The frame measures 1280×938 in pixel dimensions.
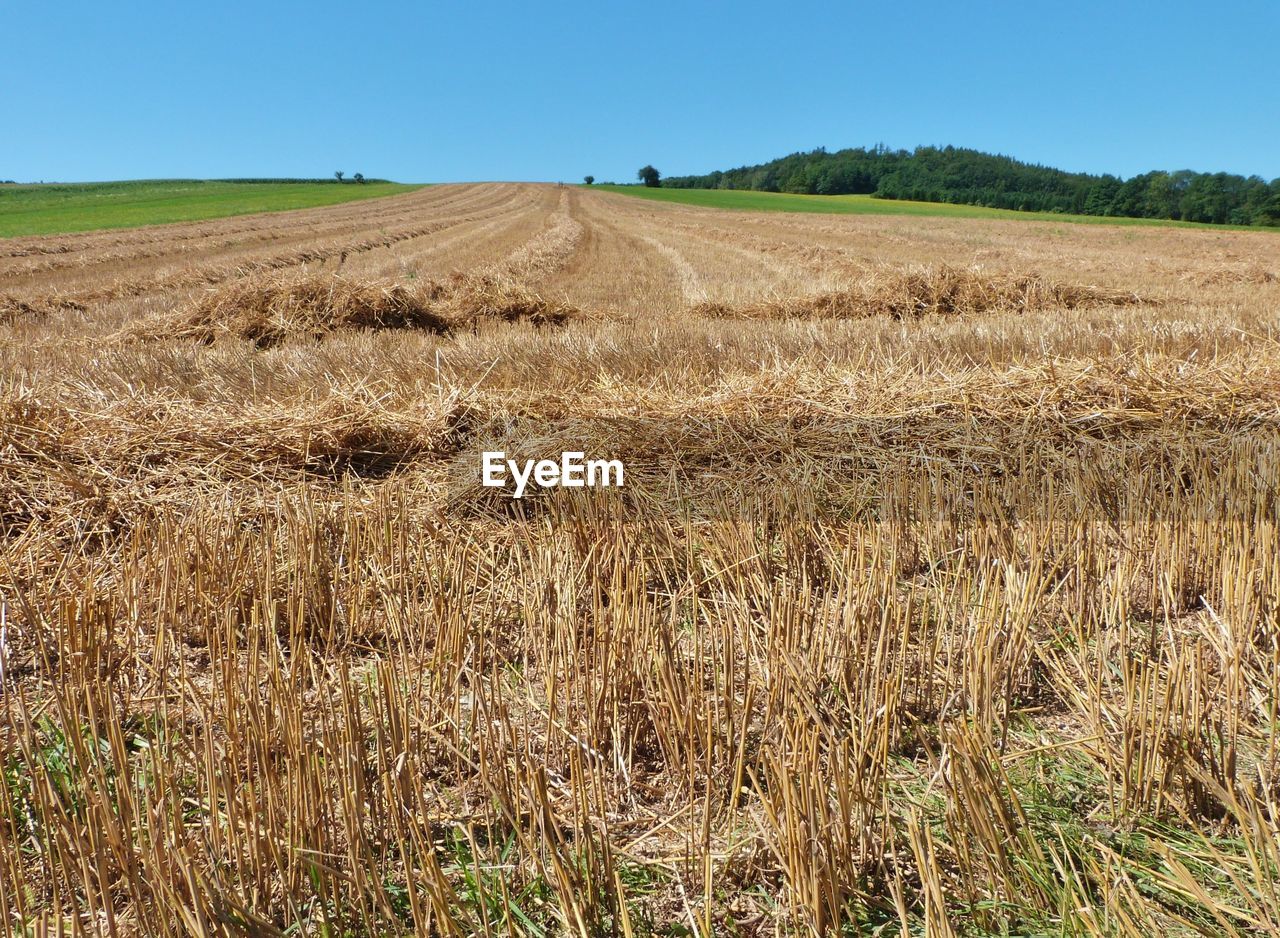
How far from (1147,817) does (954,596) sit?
3.02ft

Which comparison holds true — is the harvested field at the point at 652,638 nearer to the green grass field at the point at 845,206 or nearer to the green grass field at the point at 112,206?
the green grass field at the point at 112,206

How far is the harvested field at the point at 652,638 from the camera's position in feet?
5.44

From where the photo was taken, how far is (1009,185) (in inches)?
3374

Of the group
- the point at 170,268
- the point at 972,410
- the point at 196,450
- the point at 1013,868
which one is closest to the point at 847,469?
the point at 972,410

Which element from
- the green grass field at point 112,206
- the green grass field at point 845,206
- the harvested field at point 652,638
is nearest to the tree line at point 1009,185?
the green grass field at point 845,206

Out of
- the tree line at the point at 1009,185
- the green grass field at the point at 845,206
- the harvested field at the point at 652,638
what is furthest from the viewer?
the tree line at the point at 1009,185

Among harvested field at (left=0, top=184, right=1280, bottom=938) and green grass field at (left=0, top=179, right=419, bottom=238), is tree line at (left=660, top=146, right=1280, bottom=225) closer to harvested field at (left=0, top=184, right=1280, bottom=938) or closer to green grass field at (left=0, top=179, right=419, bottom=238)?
green grass field at (left=0, top=179, right=419, bottom=238)

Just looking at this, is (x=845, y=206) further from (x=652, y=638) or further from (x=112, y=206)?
(x=652, y=638)

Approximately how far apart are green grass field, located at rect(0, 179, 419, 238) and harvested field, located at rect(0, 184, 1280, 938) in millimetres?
28436

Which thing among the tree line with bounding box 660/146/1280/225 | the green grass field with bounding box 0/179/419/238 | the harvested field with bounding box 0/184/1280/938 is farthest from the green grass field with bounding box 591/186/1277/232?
the harvested field with bounding box 0/184/1280/938

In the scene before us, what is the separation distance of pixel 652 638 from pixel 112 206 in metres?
51.7

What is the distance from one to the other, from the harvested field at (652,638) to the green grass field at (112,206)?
28436 mm

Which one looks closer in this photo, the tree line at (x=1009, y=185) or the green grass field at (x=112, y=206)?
the green grass field at (x=112, y=206)

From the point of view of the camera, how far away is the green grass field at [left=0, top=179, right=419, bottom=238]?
32062mm
